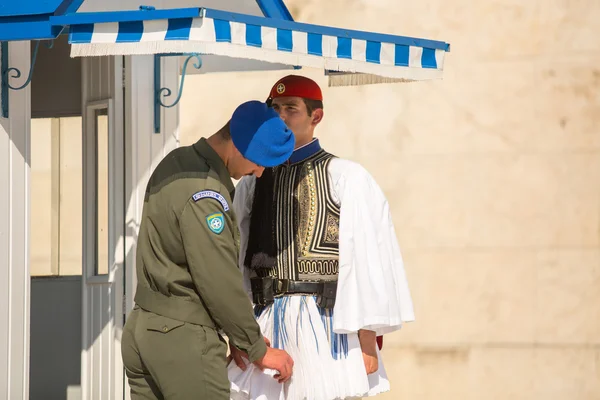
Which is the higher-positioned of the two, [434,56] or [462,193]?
[434,56]

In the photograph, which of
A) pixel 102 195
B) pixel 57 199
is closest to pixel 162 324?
pixel 102 195

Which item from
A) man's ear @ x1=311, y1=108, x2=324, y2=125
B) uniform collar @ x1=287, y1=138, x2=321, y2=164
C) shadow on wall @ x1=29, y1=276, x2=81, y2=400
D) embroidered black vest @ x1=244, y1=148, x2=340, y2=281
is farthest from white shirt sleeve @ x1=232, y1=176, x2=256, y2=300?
shadow on wall @ x1=29, y1=276, x2=81, y2=400

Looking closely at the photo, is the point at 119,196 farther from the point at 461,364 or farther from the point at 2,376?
the point at 461,364

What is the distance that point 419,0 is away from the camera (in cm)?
701

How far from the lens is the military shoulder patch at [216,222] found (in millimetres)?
4035

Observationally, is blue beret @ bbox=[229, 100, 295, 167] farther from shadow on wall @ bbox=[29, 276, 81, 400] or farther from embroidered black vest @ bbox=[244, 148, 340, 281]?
shadow on wall @ bbox=[29, 276, 81, 400]

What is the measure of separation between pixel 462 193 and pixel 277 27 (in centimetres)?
291

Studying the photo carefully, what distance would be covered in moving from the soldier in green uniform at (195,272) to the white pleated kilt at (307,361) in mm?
323

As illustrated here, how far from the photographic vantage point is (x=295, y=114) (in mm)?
4789

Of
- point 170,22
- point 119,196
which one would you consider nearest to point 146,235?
point 170,22

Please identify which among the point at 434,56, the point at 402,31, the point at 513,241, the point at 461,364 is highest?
the point at 402,31

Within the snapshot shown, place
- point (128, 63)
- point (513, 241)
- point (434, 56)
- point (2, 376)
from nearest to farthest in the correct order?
point (434, 56)
point (2, 376)
point (128, 63)
point (513, 241)

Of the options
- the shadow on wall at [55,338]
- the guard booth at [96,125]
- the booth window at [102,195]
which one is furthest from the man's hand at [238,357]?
the shadow on wall at [55,338]

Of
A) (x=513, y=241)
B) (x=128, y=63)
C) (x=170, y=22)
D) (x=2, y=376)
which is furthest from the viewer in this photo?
(x=513, y=241)
